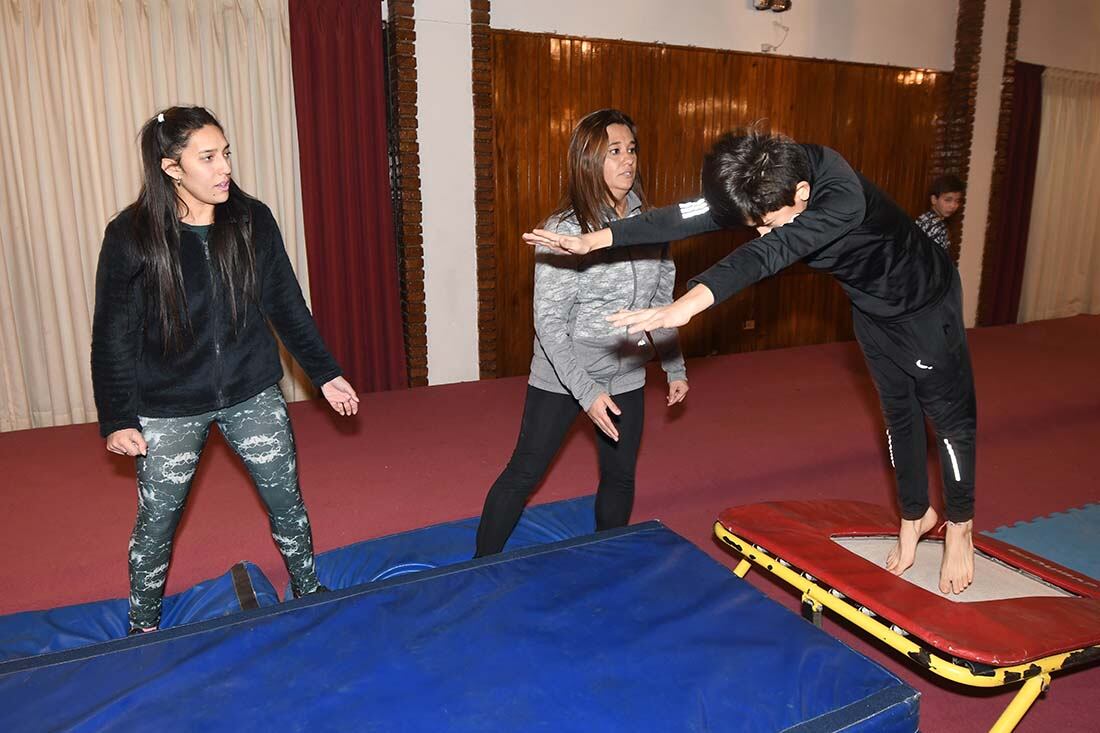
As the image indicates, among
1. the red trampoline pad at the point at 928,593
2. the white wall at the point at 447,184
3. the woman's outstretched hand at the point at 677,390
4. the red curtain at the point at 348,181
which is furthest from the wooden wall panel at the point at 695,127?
the red trampoline pad at the point at 928,593

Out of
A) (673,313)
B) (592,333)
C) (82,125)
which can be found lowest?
(592,333)

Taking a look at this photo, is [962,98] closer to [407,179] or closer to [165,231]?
[407,179]

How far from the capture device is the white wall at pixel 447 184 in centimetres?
529

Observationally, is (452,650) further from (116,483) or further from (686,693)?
(116,483)

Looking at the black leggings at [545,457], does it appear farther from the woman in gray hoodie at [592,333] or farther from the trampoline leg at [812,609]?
the trampoline leg at [812,609]

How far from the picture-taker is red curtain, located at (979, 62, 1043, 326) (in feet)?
26.7

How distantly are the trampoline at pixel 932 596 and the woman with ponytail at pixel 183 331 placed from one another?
1544 mm

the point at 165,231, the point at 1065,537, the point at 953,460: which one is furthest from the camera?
the point at 1065,537

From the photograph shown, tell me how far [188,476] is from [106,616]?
77 centimetres

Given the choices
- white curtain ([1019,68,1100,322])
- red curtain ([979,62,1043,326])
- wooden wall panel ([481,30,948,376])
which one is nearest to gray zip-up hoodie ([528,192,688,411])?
wooden wall panel ([481,30,948,376])

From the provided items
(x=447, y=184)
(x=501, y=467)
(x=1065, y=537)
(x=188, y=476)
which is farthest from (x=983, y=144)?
(x=188, y=476)

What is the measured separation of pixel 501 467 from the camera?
162 inches

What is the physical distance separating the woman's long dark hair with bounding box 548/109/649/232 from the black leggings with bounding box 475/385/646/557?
0.54 meters

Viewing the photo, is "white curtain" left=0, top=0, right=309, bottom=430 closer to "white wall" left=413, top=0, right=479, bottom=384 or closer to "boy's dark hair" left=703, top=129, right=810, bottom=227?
"white wall" left=413, top=0, right=479, bottom=384
